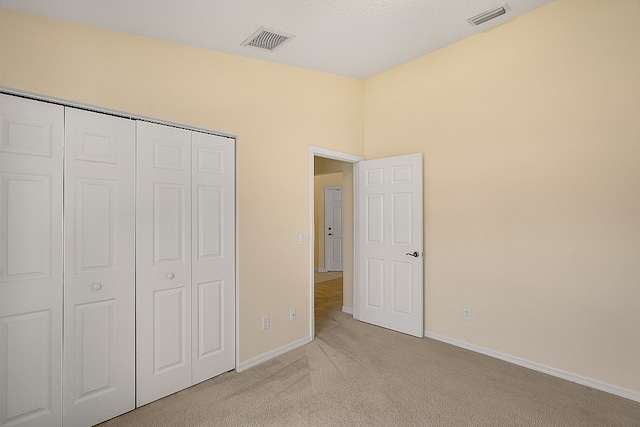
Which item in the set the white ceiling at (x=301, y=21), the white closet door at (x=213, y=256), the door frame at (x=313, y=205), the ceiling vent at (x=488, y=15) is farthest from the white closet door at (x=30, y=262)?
the ceiling vent at (x=488, y=15)

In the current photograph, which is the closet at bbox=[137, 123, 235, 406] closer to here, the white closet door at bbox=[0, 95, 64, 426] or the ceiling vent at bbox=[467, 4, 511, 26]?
the white closet door at bbox=[0, 95, 64, 426]

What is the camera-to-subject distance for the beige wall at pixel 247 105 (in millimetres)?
2092

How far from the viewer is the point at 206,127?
9.14ft

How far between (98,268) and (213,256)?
0.84 meters

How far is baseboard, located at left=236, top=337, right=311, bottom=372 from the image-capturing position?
9.77 ft

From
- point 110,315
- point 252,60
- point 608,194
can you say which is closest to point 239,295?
point 110,315

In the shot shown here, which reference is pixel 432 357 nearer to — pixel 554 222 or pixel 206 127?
pixel 554 222

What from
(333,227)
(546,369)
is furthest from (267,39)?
(333,227)

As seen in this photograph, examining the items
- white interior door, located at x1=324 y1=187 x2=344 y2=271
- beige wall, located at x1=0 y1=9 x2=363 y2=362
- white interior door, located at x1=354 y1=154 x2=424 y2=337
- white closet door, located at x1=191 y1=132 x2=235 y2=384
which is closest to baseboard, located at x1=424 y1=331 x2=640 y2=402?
white interior door, located at x1=354 y1=154 x2=424 y2=337

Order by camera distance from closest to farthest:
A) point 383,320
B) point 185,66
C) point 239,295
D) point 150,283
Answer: point 150,283
point 185,66
point 239,295
point 383,320

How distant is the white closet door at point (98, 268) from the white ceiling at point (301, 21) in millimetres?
686

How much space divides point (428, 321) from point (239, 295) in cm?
210

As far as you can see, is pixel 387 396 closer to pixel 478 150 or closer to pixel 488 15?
pixel 478 150

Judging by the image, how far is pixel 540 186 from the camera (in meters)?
2.89
